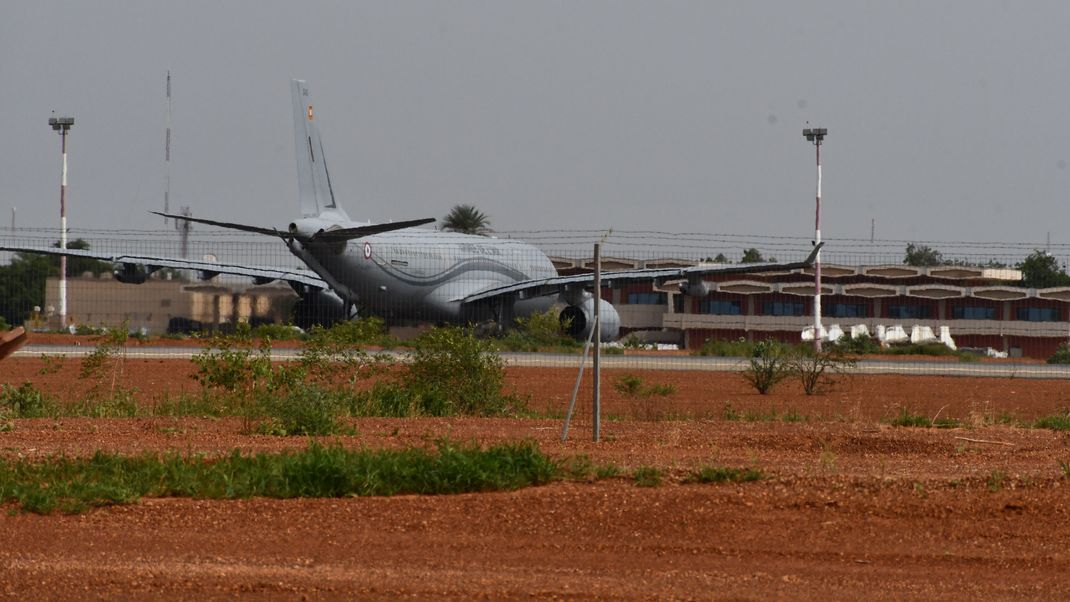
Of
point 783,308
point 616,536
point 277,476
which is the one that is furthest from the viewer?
point 783,308

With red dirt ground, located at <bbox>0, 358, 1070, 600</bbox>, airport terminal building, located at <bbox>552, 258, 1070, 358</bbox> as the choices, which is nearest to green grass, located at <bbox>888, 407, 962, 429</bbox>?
red dirt ground, located at <bbox>0, 358, 1070, 600</bbox>

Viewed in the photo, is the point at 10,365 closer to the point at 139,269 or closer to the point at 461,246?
the point at 139,269

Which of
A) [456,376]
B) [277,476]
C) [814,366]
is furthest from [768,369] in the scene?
[277,476]

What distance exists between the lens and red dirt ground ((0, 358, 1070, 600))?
5855 millimetres

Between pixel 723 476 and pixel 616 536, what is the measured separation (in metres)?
1.65

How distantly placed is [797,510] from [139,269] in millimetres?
26913

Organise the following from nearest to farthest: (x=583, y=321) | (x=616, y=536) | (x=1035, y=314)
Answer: (x=616, y=536)
(x=583, y=321)
(x=1035, y=314)

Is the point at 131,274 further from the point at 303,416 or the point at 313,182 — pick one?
the point at 303,416

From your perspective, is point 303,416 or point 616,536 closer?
point 616,536

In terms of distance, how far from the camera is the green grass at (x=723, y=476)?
8.49m

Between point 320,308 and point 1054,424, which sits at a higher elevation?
point 320,308

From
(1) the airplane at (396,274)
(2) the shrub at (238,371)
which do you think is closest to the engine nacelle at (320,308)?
(1) the airplane at (396,274)

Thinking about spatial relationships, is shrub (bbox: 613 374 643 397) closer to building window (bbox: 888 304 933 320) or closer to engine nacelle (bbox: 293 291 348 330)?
engine nacelle (bbox: 293 291 348 330)

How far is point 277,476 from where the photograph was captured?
8172 millimetres
